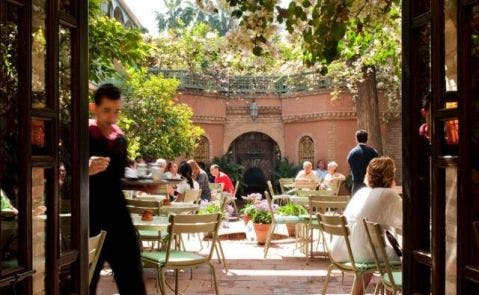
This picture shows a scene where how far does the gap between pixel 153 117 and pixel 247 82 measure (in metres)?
7.24

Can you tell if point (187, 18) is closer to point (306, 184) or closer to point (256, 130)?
point (256, 130)

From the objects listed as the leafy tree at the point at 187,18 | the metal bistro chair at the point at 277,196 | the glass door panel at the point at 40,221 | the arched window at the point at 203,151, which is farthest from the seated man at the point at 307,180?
the leafy tree at the point at 187,18

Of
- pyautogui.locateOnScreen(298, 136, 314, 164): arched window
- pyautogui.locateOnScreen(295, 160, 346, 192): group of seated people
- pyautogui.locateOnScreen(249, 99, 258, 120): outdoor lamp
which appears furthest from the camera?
pyautogui.locateOnScreen(249, 99, 258, 120): outdoor lamp

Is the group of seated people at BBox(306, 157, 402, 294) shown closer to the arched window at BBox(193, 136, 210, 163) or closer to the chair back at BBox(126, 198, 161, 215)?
the chair back at BBox(126, 198, 161, 215)

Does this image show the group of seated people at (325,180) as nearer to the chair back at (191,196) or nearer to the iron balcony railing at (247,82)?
the chair back at (191,196)

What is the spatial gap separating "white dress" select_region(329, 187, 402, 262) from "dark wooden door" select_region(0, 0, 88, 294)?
260cm

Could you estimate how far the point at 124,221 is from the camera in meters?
3.97

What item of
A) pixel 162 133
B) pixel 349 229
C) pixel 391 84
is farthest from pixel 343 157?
pixel 349 229

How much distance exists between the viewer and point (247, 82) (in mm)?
23578

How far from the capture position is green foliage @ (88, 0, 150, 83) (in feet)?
21.5

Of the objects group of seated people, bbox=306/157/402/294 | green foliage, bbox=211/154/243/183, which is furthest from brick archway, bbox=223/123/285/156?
group of seated people, bbox=306/157/402/294

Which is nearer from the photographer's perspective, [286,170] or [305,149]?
[286,170]

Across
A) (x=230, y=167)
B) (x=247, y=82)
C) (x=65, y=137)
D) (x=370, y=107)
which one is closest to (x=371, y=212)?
(x=65, y=137)

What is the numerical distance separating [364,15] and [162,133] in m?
12.7
